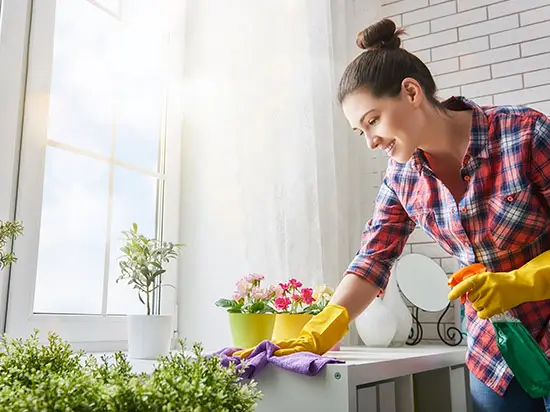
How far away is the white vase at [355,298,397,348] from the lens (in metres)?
2.03

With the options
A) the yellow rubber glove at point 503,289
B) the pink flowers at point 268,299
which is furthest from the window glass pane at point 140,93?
the yellow rubber glove at point 503,289

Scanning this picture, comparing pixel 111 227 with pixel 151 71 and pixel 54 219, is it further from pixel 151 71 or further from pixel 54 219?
pixel 151 71

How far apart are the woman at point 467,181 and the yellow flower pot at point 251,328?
167mm

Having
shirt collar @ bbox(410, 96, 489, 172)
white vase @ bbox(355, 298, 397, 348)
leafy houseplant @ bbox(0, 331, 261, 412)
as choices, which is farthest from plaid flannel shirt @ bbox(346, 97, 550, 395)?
leafy houseplant @ bbox(0, 331, 261, 412)

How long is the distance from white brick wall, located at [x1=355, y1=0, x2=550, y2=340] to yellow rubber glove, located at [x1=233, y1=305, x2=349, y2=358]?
0.99 meters

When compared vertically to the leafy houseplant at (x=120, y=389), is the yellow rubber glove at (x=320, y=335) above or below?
above

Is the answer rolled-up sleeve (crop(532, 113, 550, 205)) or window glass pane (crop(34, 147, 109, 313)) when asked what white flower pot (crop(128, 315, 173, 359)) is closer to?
window glass pane (crop(34, 147, 109, 313))

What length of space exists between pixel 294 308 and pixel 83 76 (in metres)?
0.94

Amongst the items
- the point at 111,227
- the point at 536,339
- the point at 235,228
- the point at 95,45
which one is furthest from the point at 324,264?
the point at 95,45

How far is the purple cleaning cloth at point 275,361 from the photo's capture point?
1.22 meters

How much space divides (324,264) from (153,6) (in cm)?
108

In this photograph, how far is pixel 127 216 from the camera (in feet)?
6.41

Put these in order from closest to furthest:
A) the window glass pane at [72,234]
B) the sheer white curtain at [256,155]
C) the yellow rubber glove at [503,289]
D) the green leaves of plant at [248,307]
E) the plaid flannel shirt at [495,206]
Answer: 1. the yellow rubber glove at [503,289]
2. the plaid flannel shirt at [495,206]
3. the green leaves of plant at [248,307]
4. the window glass pane at [72,234]
5. the sheer white curtain at [256,155]

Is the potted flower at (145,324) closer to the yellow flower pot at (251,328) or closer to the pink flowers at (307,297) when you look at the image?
the yellow flower pot at (251,328)
